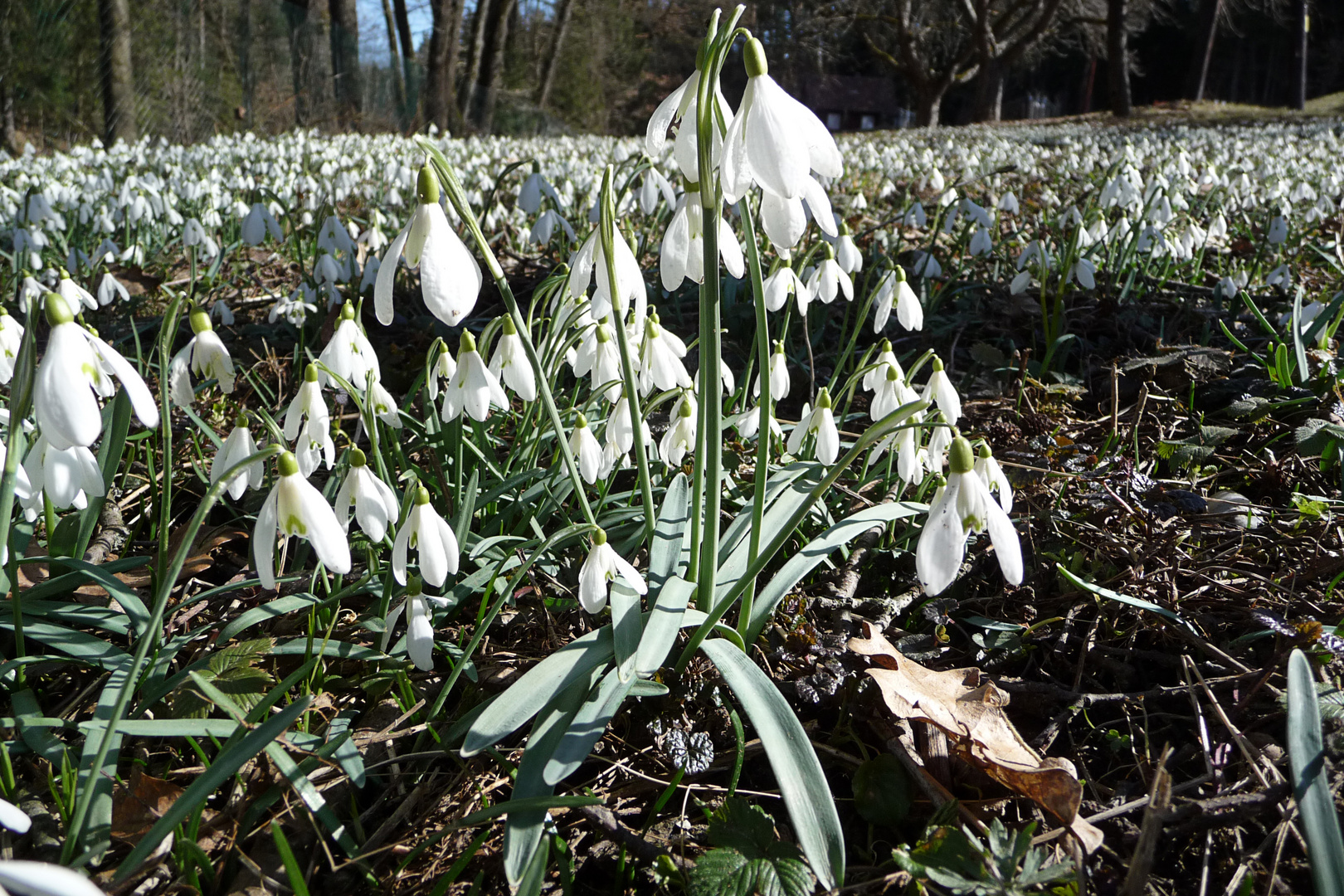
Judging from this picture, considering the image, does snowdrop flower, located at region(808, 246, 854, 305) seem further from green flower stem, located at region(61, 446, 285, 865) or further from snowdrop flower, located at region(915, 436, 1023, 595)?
green flower stem, located at region(61, 446, 285, 865)

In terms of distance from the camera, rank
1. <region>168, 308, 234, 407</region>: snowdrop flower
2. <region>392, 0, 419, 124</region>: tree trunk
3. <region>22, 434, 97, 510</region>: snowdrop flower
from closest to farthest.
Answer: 1. <region>22, 434, 97, 510</region>: snowdrop flower
2. <region>168, 308, 234, 407</region>: snowdrop flower
3. <region>392, 0, 419, 124</region>: tree trunk

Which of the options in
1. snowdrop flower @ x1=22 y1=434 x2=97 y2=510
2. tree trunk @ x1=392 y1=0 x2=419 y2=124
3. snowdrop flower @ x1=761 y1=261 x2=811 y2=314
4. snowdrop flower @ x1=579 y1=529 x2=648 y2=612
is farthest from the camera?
tree trunk @ x1=392 y1=0 x2=419 y2=124

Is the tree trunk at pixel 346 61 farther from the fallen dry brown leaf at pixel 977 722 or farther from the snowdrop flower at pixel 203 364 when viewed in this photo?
the fallen dry brown leaf at pixel 977 722

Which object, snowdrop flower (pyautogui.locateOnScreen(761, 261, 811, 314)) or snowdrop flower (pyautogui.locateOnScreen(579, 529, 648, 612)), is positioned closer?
snowdrop flower (pyautogui.locateOnScreen(579, 529, 648, 612))

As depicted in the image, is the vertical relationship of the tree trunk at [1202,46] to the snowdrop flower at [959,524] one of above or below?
above

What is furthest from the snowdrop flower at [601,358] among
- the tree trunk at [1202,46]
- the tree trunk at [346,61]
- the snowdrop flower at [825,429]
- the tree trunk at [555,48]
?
the tree trunk at [1202,46]

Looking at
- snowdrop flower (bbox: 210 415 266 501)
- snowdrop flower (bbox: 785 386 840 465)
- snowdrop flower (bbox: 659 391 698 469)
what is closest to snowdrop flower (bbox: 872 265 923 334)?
snowdrop flower (bbox: 785 386 840 465)

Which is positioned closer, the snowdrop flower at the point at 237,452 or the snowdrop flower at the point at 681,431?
the snowdrop flower at the point at 237,452

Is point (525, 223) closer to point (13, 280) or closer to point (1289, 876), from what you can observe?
point (13, 280)

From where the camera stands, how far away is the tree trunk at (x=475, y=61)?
709 inches

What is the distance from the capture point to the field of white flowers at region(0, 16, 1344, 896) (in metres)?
1.14

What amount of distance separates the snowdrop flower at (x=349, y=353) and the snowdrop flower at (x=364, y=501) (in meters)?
0.29

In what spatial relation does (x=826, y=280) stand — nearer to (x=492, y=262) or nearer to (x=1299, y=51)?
(x=492, y=262)

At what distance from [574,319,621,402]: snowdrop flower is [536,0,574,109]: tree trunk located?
70.6ft
